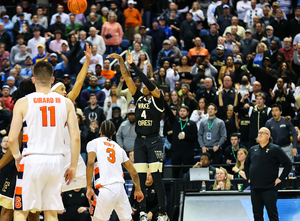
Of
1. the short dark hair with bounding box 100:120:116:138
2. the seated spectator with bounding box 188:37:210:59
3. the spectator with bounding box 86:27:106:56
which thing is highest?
the spectator with bounding box 86:27:106:56

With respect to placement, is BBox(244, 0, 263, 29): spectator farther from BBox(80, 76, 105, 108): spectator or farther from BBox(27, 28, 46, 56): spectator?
BBox(27, 28, 46, 56): spectator

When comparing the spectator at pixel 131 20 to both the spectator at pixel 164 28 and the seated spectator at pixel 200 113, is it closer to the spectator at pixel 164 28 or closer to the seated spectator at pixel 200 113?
the spectator at pixel 164 28

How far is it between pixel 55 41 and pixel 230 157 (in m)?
8.88

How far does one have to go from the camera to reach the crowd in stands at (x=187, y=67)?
12.6 metres

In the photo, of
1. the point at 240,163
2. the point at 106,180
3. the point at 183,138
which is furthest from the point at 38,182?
the point at 183,138

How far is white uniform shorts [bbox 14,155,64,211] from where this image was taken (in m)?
4.80

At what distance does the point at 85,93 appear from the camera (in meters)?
14.6

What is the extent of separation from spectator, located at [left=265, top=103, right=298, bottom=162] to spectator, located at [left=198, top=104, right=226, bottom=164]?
142cm

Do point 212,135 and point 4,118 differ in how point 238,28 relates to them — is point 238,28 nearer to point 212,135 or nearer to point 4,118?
point 212,135

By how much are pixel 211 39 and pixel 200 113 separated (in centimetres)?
489

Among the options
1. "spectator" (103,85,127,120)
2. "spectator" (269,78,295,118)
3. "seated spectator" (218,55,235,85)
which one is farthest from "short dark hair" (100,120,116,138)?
"seated spectator" (218,55,235,85)

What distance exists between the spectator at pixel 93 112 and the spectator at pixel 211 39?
5.89 metres

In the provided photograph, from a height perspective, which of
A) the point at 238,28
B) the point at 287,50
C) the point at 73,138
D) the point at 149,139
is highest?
the point at 238,28

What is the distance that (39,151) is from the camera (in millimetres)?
4836
